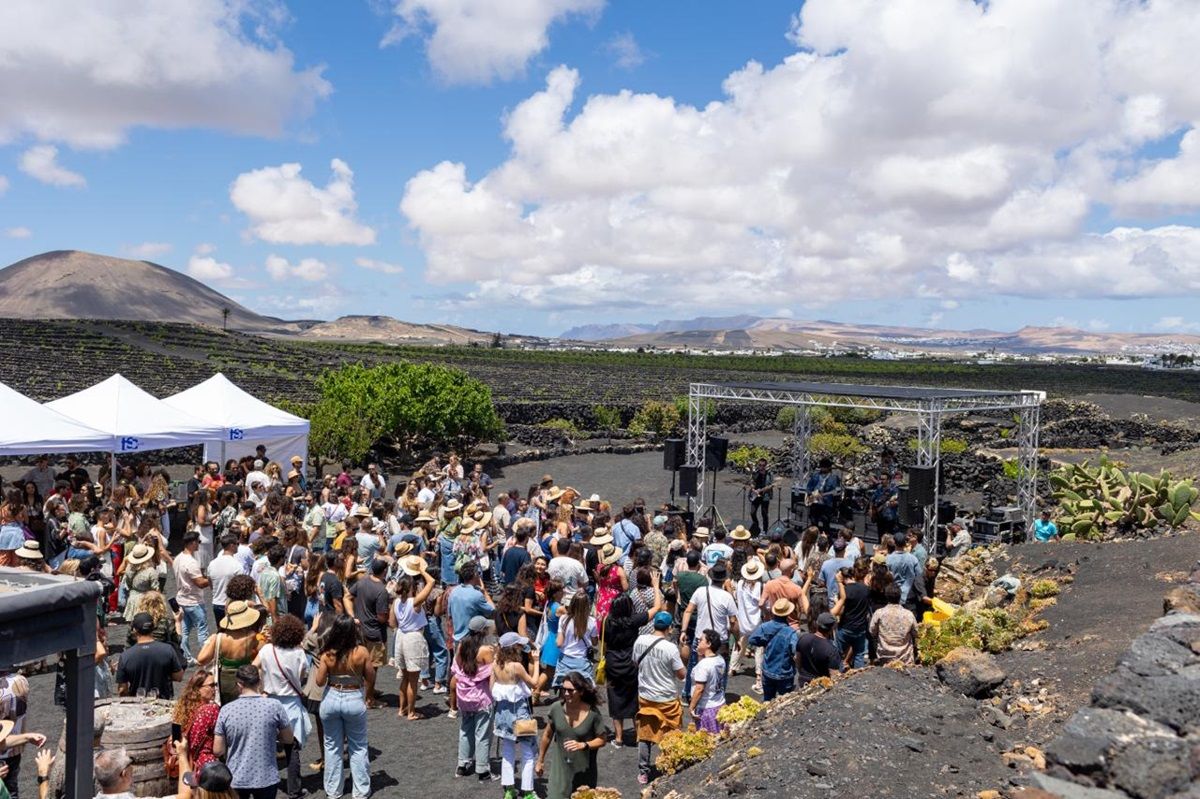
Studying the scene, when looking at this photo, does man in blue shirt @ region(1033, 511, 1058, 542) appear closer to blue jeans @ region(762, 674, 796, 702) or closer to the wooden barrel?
blue jeans @ region(762, 674, 796, 702)

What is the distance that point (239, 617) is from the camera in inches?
279

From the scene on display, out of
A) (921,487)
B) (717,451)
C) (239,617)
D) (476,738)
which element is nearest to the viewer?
(239,617)

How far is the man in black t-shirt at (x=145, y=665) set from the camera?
22.5 ft

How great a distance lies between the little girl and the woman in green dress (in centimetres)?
52

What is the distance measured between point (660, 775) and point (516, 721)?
1.40 metres

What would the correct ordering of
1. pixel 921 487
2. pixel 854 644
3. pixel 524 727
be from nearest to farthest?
pixel 524 727 → pixel 854 644 → pixel 921 487

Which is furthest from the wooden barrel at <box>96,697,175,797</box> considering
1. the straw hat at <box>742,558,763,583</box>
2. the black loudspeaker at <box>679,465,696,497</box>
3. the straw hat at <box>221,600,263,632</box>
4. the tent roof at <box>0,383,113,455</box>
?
the black loudspeaker at <box>679,465,696,497</box>

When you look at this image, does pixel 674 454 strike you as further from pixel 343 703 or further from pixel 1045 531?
pixel 343 703

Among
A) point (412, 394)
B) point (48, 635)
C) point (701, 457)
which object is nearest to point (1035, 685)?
point (48, 635)

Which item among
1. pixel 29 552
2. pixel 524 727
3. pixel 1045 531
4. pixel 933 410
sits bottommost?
pixel 1045 531

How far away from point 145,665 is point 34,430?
8.43 meters

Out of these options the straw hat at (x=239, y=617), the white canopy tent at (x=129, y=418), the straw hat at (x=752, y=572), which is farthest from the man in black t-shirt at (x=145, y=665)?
the white canopy tent at (x=129, y=418)

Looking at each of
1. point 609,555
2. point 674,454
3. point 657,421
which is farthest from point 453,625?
point 657,421

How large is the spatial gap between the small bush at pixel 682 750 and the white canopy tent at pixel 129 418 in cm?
1138
